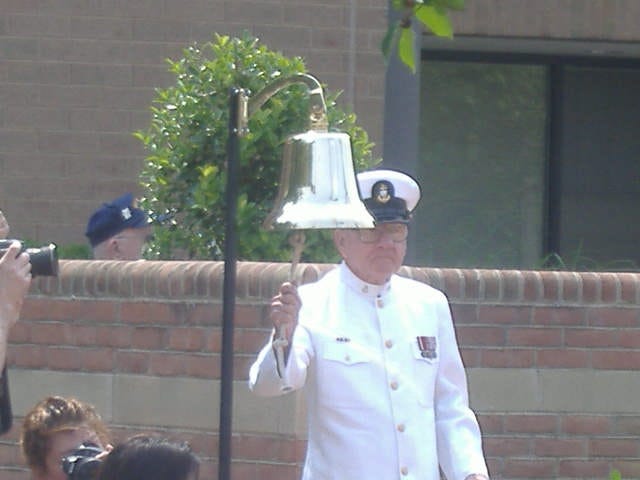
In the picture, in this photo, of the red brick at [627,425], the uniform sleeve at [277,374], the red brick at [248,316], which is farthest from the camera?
the red brick at [627,425]

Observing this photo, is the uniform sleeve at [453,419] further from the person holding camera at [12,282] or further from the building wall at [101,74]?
the building wall at [101,74]

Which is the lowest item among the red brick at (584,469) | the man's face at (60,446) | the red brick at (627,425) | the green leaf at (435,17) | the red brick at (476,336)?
the red brick at (584,469)

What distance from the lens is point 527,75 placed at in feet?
33.5

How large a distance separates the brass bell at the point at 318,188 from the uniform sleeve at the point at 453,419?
57 centimetres

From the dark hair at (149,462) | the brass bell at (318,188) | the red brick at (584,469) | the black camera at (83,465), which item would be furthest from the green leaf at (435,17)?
the red brick at (584,469)

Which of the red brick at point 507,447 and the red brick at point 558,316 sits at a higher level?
the red brick at point 558,316

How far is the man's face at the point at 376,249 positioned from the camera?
162 inches

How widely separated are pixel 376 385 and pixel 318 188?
615mm

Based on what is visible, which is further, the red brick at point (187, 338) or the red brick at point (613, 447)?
the red brick at point (613, 447)

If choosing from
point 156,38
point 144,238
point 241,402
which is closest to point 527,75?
point 156,38

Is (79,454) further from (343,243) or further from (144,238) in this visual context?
(144,238)

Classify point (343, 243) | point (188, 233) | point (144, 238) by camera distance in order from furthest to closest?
point (144, 238), point (188, 233), point (343, 243)

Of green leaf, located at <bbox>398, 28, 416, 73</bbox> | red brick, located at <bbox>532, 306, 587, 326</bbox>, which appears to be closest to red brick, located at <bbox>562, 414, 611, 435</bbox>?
red brick, located at <bbox>532, 306, 587, 326</bbox>

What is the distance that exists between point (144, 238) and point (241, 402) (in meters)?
1.40
